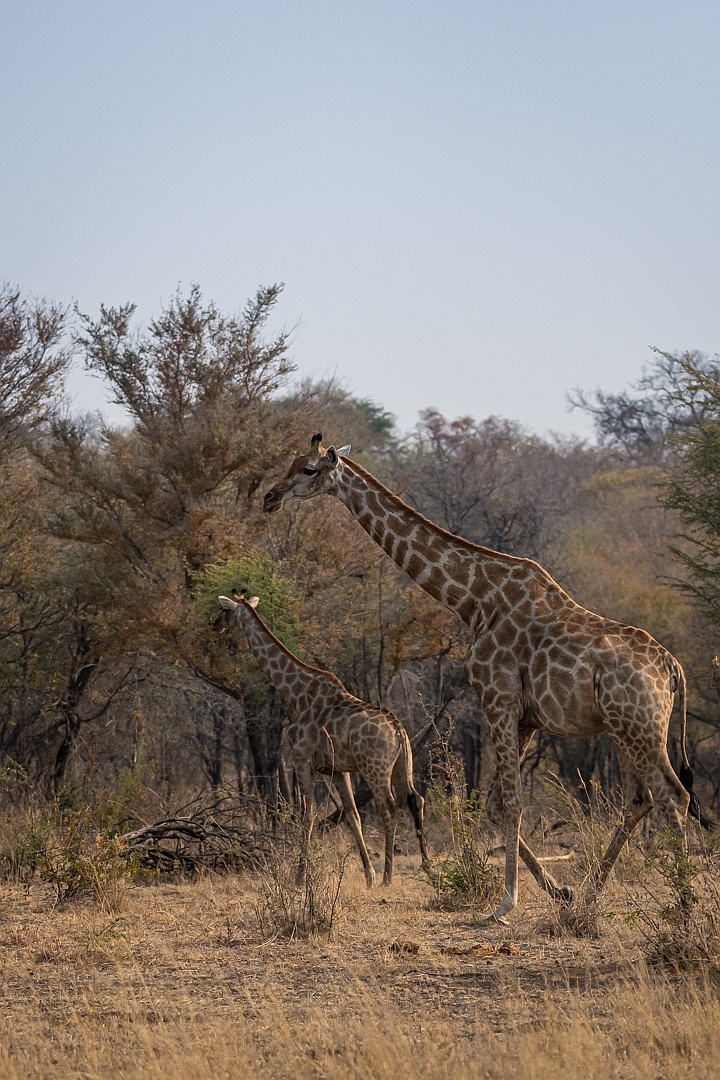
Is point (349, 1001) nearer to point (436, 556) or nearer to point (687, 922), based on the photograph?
point (687, 922)

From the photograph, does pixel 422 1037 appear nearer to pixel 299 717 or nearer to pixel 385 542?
pixel 385 542

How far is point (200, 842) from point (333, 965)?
16.9ft

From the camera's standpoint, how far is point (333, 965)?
6383 millimetres

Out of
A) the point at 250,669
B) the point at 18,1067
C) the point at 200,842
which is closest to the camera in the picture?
the point at 18,1067

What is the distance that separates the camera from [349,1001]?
5.60 m

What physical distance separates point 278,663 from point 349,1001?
6.85m

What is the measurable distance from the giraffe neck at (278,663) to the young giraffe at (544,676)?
3833 mm

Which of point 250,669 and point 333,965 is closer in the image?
point 333,965

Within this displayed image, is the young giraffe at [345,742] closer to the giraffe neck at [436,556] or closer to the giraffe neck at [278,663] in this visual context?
the giraffe neck at [278,663]

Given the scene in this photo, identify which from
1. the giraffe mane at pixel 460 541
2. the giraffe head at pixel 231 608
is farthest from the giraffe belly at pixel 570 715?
the giraffe head at pixel 231 608

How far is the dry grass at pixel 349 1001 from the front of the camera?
4547 mm

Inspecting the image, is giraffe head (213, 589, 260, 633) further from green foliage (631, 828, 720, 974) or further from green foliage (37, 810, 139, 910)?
green foliage (631, 828, 720, 974)

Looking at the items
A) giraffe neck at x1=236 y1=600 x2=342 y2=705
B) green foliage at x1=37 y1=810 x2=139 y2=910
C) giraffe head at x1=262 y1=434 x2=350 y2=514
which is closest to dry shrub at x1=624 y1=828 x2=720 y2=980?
giraffe head at x1=262 y1=434 x2=350 y2=514

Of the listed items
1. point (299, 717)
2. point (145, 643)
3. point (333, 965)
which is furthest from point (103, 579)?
point (333, 965)
